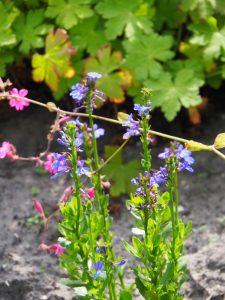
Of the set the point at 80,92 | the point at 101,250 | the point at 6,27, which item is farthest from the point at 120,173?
the point at 80,92

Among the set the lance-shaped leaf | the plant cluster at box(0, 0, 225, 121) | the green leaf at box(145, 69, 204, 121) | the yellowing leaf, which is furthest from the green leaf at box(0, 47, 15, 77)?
the yellowing leaf

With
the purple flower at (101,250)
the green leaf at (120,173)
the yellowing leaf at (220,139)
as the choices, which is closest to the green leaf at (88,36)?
the green leaf at (120,173)

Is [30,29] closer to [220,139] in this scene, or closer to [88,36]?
[88,36]

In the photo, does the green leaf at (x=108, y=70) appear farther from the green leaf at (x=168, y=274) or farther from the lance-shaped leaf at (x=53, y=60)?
the green leaf at (x=168, y=274)

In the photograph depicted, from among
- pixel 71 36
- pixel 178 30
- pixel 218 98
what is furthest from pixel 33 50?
pixel 218 98

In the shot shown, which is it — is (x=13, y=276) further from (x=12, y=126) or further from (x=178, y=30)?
(x=178, y=30)

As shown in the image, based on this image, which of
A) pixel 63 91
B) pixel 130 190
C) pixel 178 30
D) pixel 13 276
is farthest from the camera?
pixel 178 30

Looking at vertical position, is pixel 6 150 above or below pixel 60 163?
above
